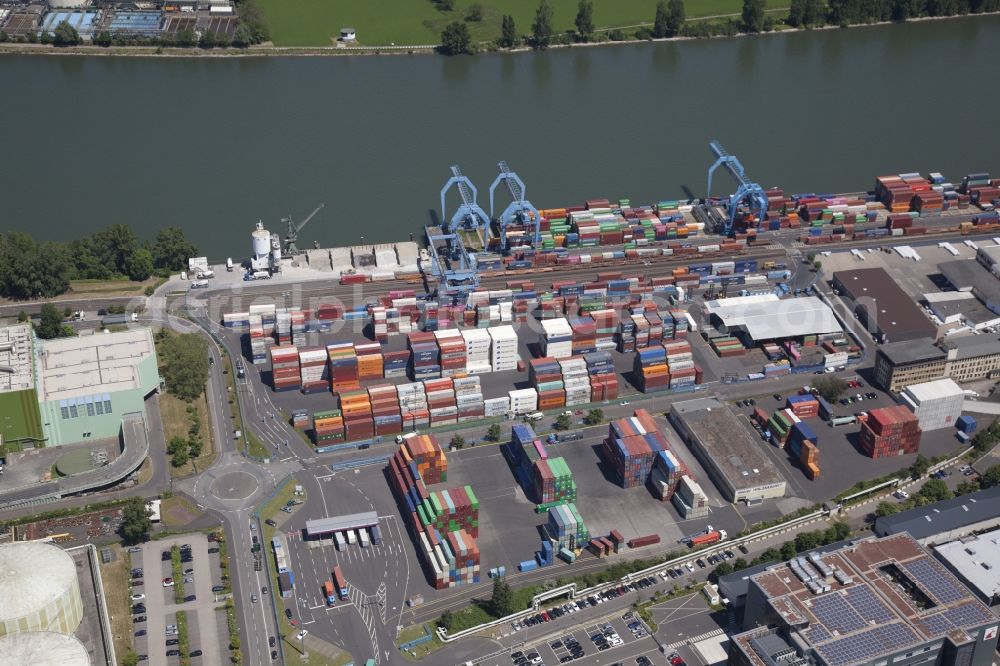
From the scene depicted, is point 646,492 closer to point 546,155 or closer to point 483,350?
point 483,350

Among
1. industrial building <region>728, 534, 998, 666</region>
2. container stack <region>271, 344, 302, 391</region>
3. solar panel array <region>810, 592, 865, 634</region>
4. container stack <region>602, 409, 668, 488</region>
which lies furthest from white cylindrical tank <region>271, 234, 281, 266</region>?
solar panel array <region>810, 592, 865, 634</region>

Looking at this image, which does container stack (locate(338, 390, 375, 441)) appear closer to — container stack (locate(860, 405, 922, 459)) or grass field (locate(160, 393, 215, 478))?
grass field (locate(160, 393, 215, 478))

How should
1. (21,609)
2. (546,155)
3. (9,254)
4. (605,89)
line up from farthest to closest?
(605,89) → (546,155) → (9,254) → (21,609)

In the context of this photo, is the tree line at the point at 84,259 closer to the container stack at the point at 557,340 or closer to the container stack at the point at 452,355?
the container stack at the point at 452,355

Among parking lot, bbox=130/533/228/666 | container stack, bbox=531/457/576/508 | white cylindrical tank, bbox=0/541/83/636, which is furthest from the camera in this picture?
container stack, bbox=531/457/576/508

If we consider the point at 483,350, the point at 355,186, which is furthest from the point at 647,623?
the point at 355,186

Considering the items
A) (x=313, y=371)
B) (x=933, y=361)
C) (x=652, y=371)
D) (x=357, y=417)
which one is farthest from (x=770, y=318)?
(x=313, y=371)

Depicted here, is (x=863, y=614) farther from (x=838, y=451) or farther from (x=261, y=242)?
(x=261, y=242)
